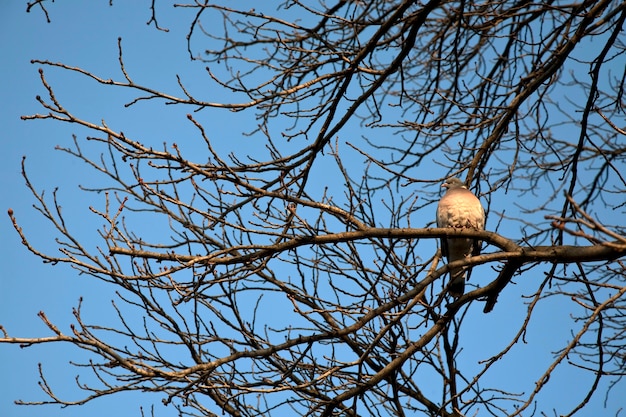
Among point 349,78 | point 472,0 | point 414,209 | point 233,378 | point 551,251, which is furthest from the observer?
point 414,209

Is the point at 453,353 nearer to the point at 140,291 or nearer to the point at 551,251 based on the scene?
the point at 551,251

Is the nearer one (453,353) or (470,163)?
(453,353)

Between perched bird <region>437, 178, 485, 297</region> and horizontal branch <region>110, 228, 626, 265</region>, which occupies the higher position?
perched bird <region>437, 178, 485, 297</region>

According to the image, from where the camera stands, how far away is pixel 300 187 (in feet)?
12.7

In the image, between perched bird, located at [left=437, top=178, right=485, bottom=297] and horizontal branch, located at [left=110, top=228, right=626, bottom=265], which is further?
perched bird, located at [left=437, top=178, right=485, bottom=297]

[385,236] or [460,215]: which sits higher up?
[460,215]

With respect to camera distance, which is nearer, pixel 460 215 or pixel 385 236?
pixel 385 236

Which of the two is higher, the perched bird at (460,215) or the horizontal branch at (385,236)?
the perched bird at (460,215)

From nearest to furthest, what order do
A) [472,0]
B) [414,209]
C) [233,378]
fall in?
[233,378] < [472,0] < [414,209]

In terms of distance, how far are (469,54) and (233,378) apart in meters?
3.60

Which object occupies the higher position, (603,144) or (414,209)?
(603,144)

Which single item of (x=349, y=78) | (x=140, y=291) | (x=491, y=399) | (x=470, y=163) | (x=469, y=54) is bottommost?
(x=491, y=399)

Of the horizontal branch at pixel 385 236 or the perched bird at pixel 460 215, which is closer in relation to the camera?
the horizontal branch at pixel 385 236

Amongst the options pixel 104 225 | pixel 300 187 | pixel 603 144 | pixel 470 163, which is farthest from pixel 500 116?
pixel 104 225
